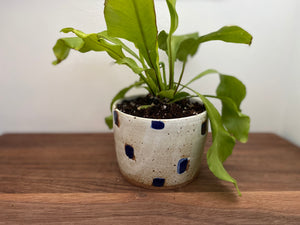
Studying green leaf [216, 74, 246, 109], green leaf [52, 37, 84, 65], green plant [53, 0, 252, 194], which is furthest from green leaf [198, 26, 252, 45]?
green leaf [52, 37, 84, 65]

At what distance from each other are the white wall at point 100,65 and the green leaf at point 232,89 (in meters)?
0.21

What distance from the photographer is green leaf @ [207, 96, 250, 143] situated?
1.71 ft

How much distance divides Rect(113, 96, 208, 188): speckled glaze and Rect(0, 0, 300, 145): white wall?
Result: 0.30 m

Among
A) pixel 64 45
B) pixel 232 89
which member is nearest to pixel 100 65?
pixel 64 45

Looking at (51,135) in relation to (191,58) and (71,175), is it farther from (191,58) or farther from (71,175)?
(191,58)

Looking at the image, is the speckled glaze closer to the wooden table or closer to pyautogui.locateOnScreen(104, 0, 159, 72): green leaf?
the wooden table

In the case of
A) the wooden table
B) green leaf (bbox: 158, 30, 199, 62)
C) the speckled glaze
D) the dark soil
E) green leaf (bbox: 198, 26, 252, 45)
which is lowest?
the wooden table

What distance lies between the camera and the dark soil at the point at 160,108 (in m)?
0.51

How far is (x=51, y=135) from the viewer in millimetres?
814

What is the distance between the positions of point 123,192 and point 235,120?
29 cm

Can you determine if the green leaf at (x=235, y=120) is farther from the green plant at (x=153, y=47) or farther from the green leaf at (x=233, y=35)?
the green leaf at (x=233, y=35)

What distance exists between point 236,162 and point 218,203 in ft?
0.62

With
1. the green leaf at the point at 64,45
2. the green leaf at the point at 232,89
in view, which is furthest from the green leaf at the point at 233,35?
the green leaf at the point at 64,45

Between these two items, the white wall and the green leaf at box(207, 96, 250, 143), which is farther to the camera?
the white wall
